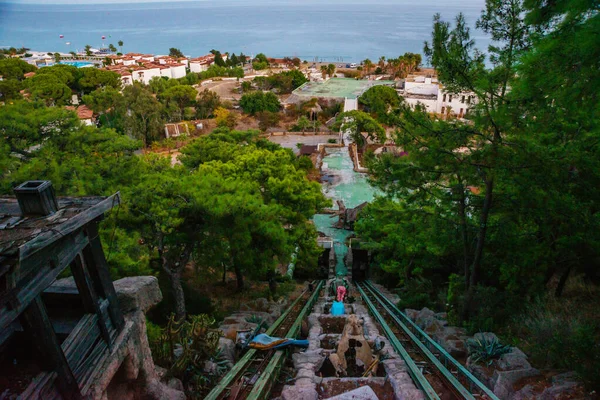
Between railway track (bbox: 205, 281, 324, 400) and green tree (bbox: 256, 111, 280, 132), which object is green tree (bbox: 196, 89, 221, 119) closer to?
green tree (bbox: 256, 111, 280, 132)

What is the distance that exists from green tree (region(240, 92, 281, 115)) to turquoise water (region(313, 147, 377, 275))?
18842 mm

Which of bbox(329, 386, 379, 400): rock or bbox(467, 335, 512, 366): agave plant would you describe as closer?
bbox(329, 386, 379, 400): rock

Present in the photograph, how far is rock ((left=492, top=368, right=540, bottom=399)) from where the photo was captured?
5.30 m

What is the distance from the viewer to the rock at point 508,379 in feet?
17.4

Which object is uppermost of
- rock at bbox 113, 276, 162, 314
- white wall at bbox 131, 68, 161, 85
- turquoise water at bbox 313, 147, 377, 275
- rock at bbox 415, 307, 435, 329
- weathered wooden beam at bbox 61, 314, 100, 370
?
white wall at bbox 131, 68, 161, 85

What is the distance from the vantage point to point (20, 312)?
3.03 metres

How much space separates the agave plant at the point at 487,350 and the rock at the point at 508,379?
0.69 metres

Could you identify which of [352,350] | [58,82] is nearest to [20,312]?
[352,350]

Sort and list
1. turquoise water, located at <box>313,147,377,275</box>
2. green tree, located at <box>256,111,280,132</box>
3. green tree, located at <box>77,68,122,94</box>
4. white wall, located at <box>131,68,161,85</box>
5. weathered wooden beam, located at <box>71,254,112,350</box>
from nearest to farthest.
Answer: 1. weathered wooden beam, located at <box>71,254,112,350</box>
2. turquoise water, located at <box>313,147,377,275</box>
3. green tree, located at <box>256,111,280,132</box>
4. green tree, located at <box>77,68,122,94</box>
5. white wall, located at <box>131,68,161,85</box>

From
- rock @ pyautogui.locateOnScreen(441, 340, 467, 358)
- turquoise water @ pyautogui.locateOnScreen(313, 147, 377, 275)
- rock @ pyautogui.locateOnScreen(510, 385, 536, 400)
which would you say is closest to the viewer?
rock @ pyautogui.locateOnScreen(510, 385, 536, 400)

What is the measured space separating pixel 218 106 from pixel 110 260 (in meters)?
44.5

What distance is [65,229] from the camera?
3.45 m

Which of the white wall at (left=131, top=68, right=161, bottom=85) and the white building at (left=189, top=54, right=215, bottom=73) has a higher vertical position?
the white building at (left=189, top=54, right=215, bottom=73)

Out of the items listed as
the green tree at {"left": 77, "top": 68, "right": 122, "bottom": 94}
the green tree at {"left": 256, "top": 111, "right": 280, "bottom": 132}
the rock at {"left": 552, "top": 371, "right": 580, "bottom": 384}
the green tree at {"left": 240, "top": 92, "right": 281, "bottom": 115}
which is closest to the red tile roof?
the green tree at {"left": 77, "top": 68, "right": 122, "bottom": 94}
